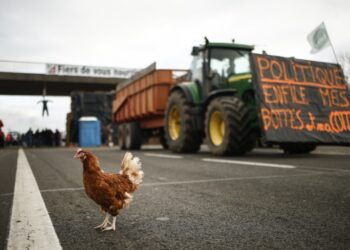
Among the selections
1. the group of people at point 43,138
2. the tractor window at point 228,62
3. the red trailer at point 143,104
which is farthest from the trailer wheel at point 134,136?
the group of people at point 43,138

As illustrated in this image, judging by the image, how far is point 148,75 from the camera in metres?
12.9

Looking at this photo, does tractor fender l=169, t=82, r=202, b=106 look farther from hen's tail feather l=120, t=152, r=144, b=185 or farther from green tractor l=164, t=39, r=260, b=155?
hen's tail feather l=120, t=152, r=144, b=185

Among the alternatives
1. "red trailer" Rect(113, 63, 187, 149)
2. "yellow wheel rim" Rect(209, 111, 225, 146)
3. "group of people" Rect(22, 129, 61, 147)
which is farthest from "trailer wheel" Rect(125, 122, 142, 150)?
"group of people" Rect(22, 129, 61, 147)

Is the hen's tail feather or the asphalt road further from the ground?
the hen's tail feather

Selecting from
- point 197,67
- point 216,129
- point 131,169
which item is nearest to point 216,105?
point 216,129

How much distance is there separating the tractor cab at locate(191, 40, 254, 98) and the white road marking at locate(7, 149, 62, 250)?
6.78m

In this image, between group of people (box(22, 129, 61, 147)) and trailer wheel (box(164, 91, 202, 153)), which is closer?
trailer wheel (box(164, 91, 202, 153))

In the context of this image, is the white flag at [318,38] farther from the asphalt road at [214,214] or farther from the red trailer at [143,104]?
the asphalt road at [214,214]

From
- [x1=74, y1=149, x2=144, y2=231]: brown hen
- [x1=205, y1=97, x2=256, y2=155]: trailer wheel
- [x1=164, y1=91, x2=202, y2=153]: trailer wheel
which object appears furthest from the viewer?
[x1=164, y1=91, x2=202, y2=153]: trailer wheel

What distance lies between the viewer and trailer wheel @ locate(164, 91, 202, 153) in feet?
33.2

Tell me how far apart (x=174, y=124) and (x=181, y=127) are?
1.25 metres

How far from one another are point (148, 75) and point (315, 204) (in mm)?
10239

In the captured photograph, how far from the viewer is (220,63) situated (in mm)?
10094

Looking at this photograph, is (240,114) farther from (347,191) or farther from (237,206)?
(237,206)
